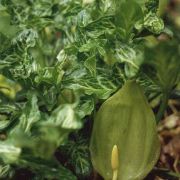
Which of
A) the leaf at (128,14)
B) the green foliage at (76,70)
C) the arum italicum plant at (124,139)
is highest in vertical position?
the leaf at (128,14)

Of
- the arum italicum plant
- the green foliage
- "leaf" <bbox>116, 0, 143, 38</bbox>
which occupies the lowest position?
the arum italicum plant

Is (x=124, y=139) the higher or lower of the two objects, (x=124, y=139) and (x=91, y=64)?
the lower

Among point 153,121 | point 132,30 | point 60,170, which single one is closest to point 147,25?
point 132,30

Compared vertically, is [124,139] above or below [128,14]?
below

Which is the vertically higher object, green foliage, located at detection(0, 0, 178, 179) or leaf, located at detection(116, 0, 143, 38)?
leaf, located at detection(116, 0, 143, 38)

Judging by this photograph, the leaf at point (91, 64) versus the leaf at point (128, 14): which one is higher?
the leaf at point (128, 14)

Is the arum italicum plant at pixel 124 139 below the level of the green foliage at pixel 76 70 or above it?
below

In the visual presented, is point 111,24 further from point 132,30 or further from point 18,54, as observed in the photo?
point 18,54

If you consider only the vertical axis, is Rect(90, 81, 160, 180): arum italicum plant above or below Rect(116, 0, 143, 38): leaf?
below
